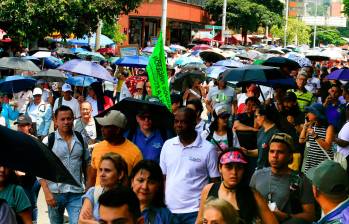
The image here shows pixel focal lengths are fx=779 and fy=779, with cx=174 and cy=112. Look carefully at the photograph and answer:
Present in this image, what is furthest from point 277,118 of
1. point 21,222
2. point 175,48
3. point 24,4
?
point 175,48

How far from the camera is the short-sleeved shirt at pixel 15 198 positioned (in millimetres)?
5211

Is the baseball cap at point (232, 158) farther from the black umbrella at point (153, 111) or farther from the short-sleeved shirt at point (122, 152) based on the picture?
the black umbrella at point (153, 111)

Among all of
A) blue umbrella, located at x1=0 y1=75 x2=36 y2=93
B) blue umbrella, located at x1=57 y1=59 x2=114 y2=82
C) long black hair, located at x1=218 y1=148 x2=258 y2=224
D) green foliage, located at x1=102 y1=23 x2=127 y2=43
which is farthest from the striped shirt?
green foliage, located at x1=102 y1=23 x2=127 y2=43

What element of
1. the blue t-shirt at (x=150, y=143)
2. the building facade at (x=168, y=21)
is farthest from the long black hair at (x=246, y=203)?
the building facade at (x=168, y=21)

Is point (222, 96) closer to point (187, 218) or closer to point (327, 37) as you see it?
point (187, 218)

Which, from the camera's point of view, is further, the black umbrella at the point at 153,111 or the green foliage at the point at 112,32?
the green foliage at the point at 112,32

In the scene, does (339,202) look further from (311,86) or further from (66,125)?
(311,86)

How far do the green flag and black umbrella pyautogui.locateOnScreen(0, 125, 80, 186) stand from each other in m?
5.03

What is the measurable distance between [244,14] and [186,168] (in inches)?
2372

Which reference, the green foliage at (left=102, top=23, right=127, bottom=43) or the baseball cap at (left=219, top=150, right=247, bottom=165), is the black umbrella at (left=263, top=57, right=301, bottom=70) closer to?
the baseball cap at (left=219, top=150, right=247, bottom=165)

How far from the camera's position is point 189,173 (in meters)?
6.52

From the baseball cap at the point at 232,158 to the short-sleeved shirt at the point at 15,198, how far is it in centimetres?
137

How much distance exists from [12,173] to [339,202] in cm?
229

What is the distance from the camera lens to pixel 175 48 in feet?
145
